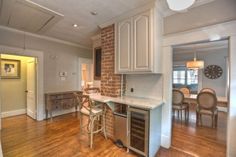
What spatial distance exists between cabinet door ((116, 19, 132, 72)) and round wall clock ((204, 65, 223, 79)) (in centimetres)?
Answer: 505

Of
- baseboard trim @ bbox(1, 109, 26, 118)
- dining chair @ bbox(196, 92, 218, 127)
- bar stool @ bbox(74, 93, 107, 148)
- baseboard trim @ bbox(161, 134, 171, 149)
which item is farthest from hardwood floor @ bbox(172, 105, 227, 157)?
baseboard trim @ bbox(1, 109, 26, 118)

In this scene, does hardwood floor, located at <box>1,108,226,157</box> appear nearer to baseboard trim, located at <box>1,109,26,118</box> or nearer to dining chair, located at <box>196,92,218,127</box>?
dining chair, located at <box>196,92,218,127</box>

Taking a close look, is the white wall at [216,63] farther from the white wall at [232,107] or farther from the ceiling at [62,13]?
the ceiling at [62,13]

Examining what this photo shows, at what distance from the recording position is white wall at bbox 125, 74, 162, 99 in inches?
109

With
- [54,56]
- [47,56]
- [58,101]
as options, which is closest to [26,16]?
[47,56]

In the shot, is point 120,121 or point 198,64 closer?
point 120,121

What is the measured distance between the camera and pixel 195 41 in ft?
7.51

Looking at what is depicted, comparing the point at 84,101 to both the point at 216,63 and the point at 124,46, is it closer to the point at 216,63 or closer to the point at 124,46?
the point at 124,46

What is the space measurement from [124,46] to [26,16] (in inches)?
85.8

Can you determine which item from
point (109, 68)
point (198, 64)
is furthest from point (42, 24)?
point (198, 64)

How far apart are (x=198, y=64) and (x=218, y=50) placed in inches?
85.4

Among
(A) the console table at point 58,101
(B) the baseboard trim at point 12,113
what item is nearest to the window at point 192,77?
(A) the console table at point 58,101

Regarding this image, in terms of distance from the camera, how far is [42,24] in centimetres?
323

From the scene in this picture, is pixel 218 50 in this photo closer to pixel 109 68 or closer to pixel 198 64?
pixel 198 64
